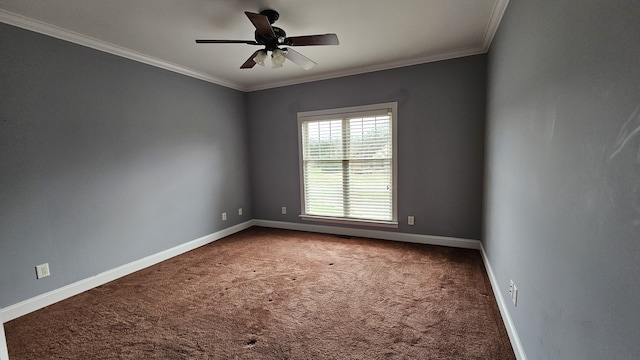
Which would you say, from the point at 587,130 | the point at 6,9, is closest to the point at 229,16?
the point at 6,9

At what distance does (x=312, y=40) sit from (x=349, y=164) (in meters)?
2.13

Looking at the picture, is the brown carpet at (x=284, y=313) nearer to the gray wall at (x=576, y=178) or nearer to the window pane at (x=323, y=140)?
the gray wall at (x=576, y=178)

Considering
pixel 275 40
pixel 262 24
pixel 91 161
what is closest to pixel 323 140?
Result: pixel 275 40

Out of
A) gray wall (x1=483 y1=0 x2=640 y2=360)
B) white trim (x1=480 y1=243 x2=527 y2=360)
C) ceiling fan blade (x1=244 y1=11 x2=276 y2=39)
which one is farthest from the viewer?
ceiling fan blade (x1=244 y1=11 x2=276 y2=39)

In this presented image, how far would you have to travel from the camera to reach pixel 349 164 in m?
4.11

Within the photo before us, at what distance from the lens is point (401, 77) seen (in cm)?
364

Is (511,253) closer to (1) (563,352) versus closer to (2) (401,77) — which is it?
(1) (563,352)

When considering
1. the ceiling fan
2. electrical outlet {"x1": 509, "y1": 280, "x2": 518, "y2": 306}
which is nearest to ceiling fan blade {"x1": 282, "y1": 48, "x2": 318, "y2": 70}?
the ceiling fan

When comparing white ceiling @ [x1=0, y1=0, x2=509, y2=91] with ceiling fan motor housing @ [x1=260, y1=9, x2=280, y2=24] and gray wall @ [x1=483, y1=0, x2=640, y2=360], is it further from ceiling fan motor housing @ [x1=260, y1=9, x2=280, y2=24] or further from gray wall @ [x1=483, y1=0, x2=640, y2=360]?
gray wall @ [x1=483, y1=0, x2=640, y2=360]

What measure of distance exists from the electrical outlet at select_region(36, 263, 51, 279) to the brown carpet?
299 millimetres

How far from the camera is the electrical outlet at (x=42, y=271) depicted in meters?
2.40

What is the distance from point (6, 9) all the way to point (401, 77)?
12.9 ft

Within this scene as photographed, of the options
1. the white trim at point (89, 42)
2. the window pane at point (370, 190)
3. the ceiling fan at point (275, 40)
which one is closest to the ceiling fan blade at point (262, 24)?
the ceiling fan at point (275, 40)

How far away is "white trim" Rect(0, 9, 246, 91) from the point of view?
2.22 meters
